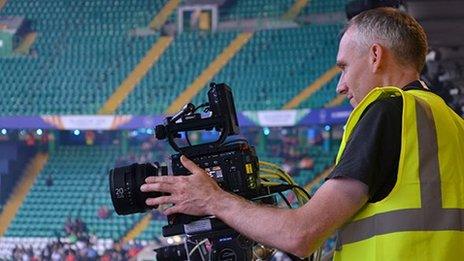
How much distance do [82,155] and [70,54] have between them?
89cm

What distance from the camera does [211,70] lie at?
6.72 metres

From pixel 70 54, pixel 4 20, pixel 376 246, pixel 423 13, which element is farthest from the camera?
pixel 70 54

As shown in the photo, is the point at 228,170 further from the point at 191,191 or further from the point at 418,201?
the point at 418,201

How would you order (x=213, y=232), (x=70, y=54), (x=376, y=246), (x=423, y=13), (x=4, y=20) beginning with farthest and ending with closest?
(x=70, y=54), (x=4, y=20), (x=423, y=13), (x=213, y=232), (x=376, y=246)

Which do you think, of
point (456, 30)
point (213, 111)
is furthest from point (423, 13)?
point (213, 111)

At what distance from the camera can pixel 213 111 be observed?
126cm

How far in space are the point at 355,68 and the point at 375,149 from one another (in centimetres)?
16

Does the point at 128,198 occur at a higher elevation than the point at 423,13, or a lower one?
higher

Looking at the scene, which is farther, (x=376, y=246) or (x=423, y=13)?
(x=423, y=13)

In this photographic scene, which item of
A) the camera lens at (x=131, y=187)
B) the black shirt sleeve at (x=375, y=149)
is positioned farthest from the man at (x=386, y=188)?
the camera lens at (x=131, y=187)

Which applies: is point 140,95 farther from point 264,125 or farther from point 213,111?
point 213,111

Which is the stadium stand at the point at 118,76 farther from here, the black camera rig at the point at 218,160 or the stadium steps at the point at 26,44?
the black camera rig at the point at 218,160

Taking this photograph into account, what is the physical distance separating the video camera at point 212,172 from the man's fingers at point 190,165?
19mm

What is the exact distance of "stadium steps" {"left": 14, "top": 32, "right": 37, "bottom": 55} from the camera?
242 inches
